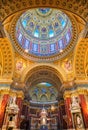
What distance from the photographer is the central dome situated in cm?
2259

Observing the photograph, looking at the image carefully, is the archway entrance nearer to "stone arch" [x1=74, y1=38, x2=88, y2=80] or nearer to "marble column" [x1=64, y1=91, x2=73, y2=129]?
"marble column" [x1=64, y1=91, x2=73, y2=129]

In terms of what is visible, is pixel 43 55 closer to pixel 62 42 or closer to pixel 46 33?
pixel 62 42

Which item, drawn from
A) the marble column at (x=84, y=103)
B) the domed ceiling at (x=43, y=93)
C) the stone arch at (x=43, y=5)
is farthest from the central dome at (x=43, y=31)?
the stone arch at (x=43, y=5)

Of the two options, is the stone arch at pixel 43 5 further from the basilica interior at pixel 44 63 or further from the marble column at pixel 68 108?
the marble column at pixel 68 108

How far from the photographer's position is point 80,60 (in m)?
18.5

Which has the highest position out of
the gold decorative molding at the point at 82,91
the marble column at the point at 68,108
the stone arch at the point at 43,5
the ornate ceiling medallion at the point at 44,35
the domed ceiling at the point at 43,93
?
the ornate ceiling medallion at the point at 44,35

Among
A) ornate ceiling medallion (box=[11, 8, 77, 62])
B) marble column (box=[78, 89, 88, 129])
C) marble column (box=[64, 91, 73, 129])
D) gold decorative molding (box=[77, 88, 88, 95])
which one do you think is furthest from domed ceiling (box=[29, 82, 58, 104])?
marble column (box=[78, 89, 88, 129])

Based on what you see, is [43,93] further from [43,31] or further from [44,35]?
[43,31]

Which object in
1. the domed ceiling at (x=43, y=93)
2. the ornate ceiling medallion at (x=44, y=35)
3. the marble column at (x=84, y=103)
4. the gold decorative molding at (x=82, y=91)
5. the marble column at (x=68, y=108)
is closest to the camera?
the marble column at (x=84, y=103)

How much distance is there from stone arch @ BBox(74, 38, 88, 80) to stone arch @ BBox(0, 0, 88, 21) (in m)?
6.61

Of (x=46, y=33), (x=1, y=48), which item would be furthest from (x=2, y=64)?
(x=46, y=33)

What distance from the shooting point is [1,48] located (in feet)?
57.4

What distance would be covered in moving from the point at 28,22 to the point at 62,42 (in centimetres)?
749

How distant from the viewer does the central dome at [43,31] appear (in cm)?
2259
